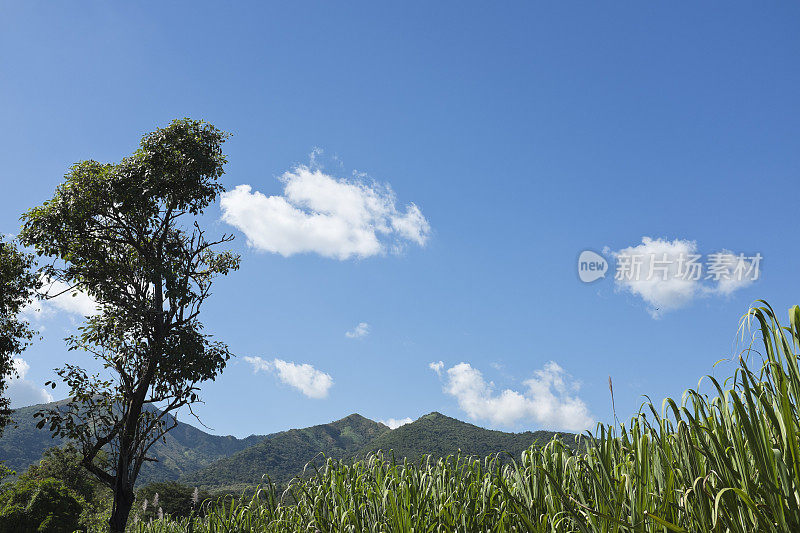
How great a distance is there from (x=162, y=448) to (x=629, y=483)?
180545 mm

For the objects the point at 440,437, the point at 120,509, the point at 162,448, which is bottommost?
the point at 120,509

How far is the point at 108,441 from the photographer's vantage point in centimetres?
866

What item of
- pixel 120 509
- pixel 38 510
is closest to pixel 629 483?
pixel 120 509

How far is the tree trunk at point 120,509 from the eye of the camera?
822 centimetres

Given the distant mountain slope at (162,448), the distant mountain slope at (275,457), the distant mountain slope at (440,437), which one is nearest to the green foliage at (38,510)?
the distant mountain slope at (440,437)

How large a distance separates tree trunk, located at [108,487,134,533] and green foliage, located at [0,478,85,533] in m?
2.97

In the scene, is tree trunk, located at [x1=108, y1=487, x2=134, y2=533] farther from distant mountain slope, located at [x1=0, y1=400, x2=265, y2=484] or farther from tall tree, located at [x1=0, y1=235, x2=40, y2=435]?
distant mountain slope, located at [x1=0, y1=400, x2=265, y2=484]

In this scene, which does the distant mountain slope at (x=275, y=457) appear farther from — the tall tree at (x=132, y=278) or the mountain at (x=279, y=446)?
the tall tree at (x=132, y=278)

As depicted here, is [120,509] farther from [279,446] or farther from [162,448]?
[162,448]

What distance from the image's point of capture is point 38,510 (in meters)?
10.6

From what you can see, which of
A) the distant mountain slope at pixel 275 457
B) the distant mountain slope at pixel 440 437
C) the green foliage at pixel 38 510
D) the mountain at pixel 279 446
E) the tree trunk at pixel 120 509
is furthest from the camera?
the distant mountain slope at pixel 275 457

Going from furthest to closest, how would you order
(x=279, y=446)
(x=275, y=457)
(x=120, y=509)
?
(x=279, y=446) < (x=275, y=457) < (x=120, y=509)

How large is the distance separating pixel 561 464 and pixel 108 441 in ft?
27.9

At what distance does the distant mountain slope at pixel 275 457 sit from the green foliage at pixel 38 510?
189 ft
